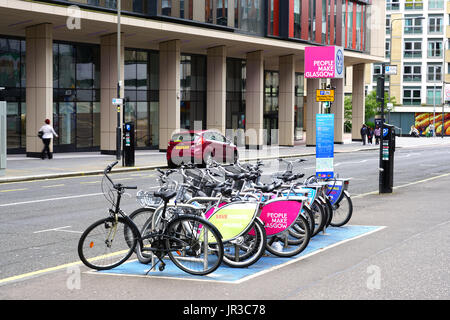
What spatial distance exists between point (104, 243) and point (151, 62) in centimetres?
3284

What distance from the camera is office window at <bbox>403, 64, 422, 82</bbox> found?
280 ft

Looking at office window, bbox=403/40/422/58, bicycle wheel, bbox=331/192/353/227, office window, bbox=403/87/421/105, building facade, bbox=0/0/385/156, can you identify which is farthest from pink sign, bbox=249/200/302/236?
office window, bbox=403/40/422/58

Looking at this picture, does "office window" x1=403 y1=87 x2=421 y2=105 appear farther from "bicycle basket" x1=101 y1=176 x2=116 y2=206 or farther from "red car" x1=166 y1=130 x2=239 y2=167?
"bicycle basket" x1=101 y1=176 x2=116 y2=206

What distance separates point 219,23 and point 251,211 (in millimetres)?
30602

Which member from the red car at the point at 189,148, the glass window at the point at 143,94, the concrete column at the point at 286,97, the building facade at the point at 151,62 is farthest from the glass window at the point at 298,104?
the red car at the point at 189,148

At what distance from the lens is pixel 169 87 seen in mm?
36281

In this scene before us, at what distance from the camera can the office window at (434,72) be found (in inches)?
3307

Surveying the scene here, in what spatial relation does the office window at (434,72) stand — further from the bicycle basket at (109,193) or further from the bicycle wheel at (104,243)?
the bicycle wheel at (104,243)

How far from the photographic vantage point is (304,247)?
8.66 metres

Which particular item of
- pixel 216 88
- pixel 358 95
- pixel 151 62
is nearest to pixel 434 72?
pixel 358 95

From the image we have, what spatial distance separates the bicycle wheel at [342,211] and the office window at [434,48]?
78.8 meters

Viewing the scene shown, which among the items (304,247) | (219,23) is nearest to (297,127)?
(219,23)

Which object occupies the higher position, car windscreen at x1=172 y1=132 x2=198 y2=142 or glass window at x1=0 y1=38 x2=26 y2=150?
glass window at x1=0 y1=38 x2=26 y2=150

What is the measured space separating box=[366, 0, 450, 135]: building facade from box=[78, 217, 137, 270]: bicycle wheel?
3136 inches
